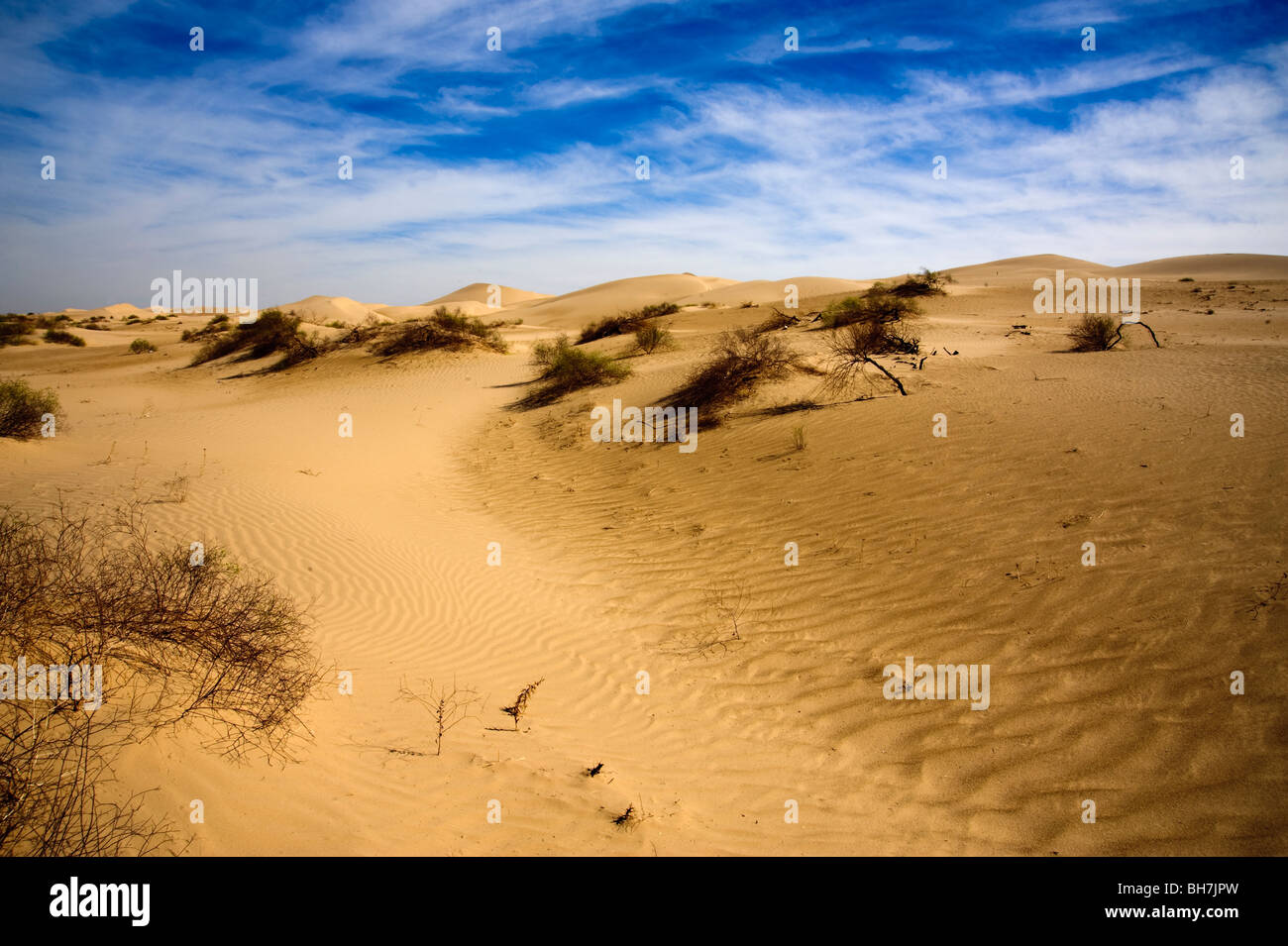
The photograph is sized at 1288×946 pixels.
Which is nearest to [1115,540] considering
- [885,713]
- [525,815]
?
[885,713]

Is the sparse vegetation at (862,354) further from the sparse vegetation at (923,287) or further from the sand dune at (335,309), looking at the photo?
the sand dune at (335,309)

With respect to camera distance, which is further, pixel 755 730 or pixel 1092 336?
pixel 1092 336

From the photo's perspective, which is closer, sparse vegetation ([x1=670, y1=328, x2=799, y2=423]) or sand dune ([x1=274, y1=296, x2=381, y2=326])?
sparse vegetation ([x1=670, y1=328, x2=799, y2=423])

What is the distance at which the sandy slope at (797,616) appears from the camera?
3293 millimetres

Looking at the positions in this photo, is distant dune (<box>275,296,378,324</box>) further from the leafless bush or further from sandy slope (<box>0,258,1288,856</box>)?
the leafless bush

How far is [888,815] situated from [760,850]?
0.83 m

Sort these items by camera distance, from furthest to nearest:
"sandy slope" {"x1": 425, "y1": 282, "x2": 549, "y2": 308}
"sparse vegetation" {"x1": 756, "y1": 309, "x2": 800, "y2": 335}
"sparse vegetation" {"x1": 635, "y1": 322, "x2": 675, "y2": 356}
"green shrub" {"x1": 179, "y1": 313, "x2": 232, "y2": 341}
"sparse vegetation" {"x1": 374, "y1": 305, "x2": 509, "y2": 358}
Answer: "sandy slope" {"x1": 425, "y1": 282, "x2": 549, "y2": 308}
"green shrub" {"x1": 179, "y1": 313, "x2": 232, "y2": 341}
"sparse vegetation" {"x1": 374, "y1": 305, "x2": 509, "y2": 358}
"sparse vegetation" {"x1": 756, "y1": 309, "x2": 800, "y2": 335}
"sparse vegetation" {"x1": 635, "y1": 322, "x2": 675, "y2": 356}

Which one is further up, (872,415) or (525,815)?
(872,415)

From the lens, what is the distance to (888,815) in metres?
3.50

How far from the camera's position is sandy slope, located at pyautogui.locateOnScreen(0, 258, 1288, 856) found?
10.8ft

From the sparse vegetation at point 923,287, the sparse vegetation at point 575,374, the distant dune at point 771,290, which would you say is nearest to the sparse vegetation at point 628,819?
the sparse vegetation at point 575,374

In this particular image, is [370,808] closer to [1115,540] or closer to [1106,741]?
[1106,741]

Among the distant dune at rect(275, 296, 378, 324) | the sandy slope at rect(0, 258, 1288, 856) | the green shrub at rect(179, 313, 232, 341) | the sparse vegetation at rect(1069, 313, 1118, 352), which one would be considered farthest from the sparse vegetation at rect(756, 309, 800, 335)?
the distant dune at rect(275, 296, 378, 324)

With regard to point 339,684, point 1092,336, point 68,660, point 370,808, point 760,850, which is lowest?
point 760,850
